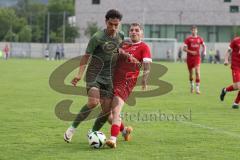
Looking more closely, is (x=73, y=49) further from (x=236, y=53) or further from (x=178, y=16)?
(x=236, y=53)

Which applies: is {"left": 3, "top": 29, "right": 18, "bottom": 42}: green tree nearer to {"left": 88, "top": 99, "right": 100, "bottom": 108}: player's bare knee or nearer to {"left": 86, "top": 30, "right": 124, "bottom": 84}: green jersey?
{"left": 86, "top": 30, "right": 124, "bottom": 84}: green jersey

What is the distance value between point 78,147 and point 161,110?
19.7 feet

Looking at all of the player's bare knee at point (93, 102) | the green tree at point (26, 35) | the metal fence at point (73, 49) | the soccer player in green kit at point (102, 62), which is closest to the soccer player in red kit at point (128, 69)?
the soccer player in green kit at point (102, 62)

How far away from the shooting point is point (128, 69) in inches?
378

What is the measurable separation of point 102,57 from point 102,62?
0.08 meters

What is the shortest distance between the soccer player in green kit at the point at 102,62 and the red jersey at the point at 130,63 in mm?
191

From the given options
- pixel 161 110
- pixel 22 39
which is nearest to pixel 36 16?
pixel 22 39

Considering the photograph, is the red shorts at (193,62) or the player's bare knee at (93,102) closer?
the player's bare knee at (93,102)

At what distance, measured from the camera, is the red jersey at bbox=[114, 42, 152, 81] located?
9.57m

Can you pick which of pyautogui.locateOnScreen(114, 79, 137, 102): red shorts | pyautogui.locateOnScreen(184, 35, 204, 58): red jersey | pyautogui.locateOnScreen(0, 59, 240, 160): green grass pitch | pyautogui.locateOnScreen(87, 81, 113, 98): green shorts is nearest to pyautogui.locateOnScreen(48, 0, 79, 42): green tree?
pyautogui.locateOnScreen(184, 35, 204, 58): red jersey

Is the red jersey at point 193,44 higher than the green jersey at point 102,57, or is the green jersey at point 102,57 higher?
the green jersey at point 102,57

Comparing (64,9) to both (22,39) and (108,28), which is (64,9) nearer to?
(22,39)

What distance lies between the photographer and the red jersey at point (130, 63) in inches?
377

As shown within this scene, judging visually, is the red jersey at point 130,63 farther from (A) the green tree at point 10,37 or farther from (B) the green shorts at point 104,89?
(A) the green tree at point 10,37
